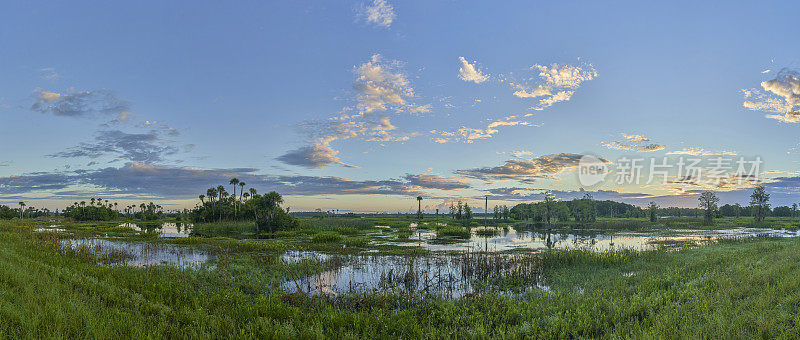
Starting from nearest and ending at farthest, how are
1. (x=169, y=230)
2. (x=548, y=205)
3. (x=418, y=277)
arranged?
1. (x=418, y=277)
2. (x=169, y=230)
3. (x=548, y=205)

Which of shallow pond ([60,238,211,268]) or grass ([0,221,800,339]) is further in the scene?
shallow pond ([60,238,211,268])

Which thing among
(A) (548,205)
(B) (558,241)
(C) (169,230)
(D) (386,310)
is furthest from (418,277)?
(A) (548,205)

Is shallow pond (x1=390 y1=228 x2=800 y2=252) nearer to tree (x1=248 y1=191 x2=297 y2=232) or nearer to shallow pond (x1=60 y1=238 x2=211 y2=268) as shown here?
shallow pond (x1=60 y1=238 x2=211 y2=268)

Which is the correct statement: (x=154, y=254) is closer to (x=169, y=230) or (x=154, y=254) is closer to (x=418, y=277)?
(x=418, y=277)

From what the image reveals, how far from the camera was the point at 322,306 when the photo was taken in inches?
432

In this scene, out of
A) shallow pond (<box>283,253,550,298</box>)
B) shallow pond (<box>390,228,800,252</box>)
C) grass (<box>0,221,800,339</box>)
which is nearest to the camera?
grass (<box>0,221,800,339</box>)

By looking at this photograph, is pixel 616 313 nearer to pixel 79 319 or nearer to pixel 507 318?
pixel 507 318

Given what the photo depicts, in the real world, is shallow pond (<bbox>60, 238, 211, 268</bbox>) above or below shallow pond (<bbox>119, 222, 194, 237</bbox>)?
above

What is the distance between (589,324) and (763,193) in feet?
404

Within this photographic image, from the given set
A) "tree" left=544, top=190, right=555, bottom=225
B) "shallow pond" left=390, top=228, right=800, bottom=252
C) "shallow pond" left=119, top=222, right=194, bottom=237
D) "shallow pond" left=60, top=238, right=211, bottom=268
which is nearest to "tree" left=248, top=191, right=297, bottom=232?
"shallow pond" left=119, top=222, right=194, bottom=237

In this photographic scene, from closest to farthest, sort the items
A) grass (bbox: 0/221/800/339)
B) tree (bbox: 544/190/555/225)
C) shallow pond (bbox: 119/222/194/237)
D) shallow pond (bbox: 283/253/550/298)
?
1. grass (bbox: 0/221/800/339)
2. shallow pond (bbox: 283/253/550/298)
3. shallow pond (bbox: 119/222/194/237)
4. tree (bbox: 544/190/555/225)

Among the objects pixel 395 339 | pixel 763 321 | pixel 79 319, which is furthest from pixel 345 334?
pixel 763 321

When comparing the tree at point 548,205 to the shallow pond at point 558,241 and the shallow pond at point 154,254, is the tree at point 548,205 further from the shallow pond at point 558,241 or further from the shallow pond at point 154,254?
the shallow pond at point 154,254

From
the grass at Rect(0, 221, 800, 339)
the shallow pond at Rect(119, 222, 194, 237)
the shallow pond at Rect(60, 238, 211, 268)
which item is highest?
the grass at Rect(0, 221, 800, 339)
